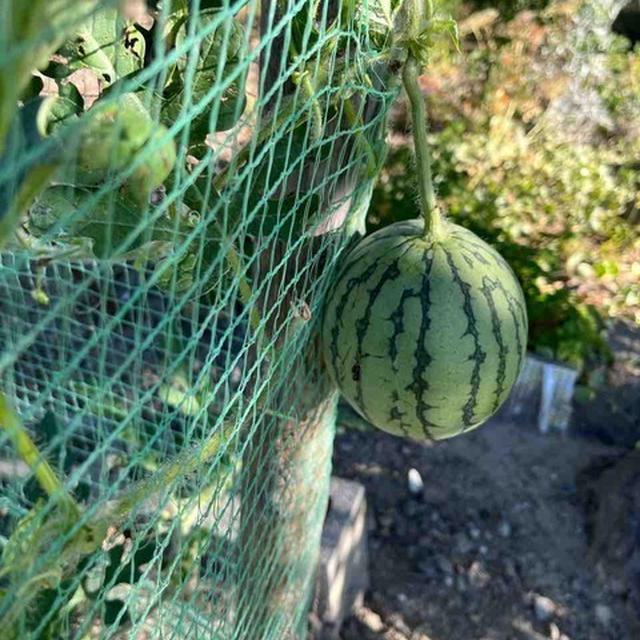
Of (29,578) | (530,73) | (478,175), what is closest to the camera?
(29,578)

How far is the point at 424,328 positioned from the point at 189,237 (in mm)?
541

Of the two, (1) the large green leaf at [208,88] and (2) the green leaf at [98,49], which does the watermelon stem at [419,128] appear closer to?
(1) the large green leaf at [208,88]

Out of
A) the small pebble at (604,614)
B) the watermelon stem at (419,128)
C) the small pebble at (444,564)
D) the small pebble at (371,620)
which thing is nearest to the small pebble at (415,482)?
the small pebble at (444,564)

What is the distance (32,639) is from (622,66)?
5235mm

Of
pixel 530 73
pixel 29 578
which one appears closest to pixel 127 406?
pixel 29 578

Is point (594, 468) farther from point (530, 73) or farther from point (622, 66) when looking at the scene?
point (622, 66)

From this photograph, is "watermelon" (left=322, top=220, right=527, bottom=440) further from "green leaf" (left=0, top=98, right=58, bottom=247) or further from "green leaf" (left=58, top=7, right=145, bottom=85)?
"green leaf" (left=0, top=98, right=58, bottom=247)

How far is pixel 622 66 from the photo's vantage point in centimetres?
513

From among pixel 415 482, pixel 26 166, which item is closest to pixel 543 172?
pixel 415 482

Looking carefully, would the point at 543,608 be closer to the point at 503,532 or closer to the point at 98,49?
the point at 503,532

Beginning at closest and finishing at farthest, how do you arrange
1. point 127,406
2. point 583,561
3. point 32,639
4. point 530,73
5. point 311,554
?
point 32,639 → point 311,554 → point 127,406 → point 583,561 → point 530,73

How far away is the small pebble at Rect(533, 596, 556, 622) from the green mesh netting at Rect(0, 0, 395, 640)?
998 millimetres

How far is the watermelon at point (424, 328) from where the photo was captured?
1.18 m

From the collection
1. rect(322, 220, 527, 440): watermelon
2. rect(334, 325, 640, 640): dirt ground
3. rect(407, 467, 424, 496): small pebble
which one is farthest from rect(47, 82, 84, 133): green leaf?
rect(407, 467, 424, 496): small pebble
